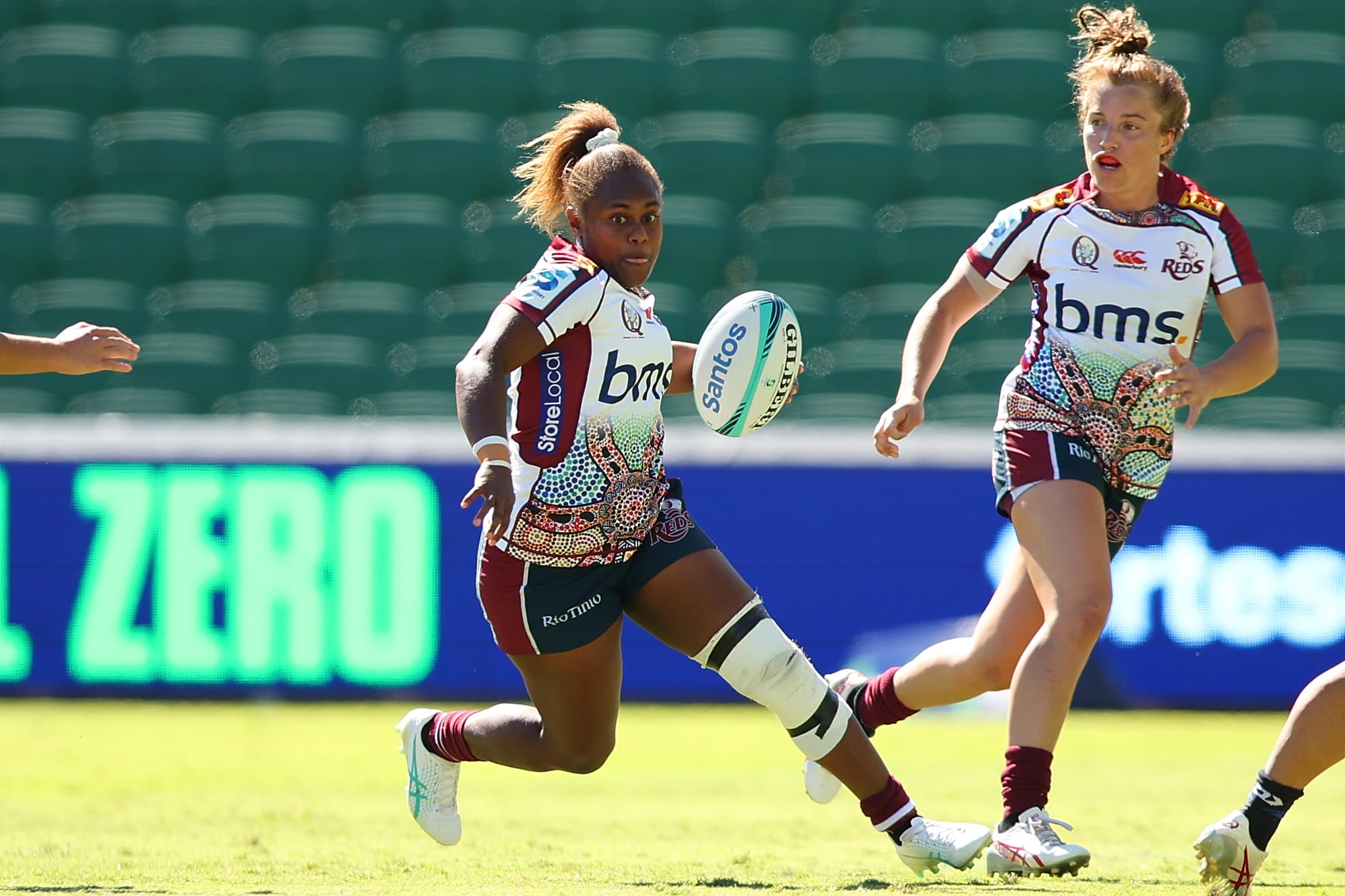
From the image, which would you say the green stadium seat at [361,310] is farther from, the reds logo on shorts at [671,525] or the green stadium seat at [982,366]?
the reds logo on shorts at [671,525]

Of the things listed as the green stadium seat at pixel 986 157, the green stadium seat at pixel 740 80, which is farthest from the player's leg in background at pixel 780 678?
the green stadium seat at pixel 740 80

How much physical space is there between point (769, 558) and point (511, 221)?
3.61 metres

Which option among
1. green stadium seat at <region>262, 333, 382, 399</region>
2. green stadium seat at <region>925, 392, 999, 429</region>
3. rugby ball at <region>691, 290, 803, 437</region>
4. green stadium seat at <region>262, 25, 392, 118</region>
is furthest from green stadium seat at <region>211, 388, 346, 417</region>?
rugby ball at <region>691, 290, 803, 437</region>

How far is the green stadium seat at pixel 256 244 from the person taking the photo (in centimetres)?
1112

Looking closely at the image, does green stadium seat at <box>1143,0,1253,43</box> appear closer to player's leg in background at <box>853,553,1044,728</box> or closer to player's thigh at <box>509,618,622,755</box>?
player's leg in background at <box>853,553,1044,728</box>

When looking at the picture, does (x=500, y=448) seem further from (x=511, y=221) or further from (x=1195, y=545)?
(x=511, y=221)

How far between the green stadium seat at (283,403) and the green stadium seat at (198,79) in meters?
2.48

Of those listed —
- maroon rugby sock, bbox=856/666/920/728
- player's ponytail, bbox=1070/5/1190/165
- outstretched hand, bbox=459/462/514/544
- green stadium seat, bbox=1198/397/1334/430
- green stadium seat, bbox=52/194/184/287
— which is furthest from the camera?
green stadium seat, bbox=52/194/184/287

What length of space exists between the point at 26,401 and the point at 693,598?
7308mm

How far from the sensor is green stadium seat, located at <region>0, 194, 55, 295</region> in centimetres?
1105

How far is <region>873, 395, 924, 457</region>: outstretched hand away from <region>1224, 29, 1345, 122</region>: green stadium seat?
323 inches

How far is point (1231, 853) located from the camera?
3.62 metres

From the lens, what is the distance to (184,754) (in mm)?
7297

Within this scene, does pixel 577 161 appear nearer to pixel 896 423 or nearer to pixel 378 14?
pixel 896 423
